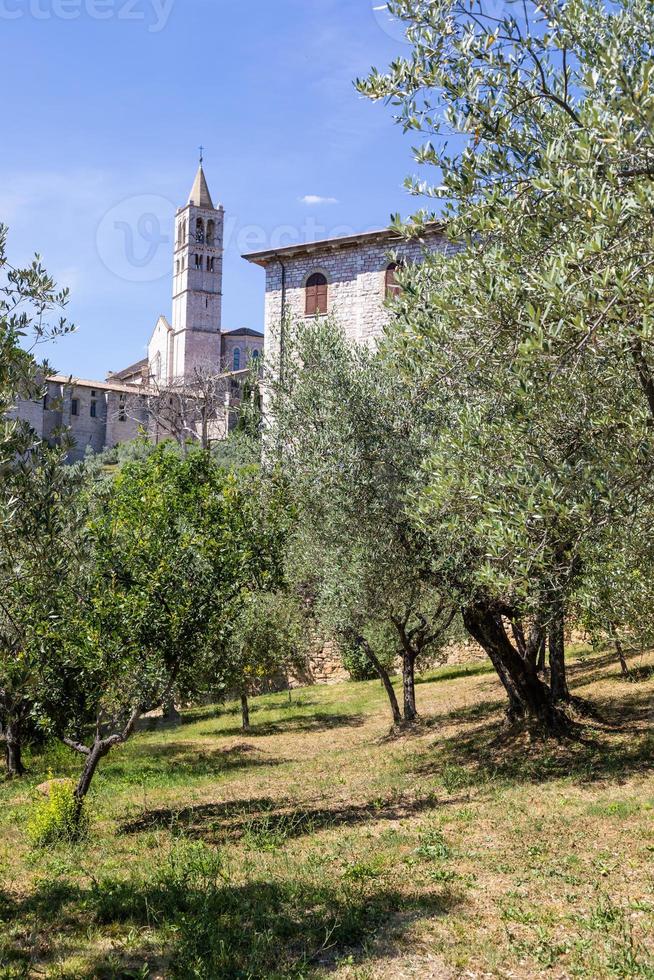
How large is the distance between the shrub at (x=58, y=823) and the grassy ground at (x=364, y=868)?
0.31 m

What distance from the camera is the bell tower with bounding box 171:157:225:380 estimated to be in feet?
356

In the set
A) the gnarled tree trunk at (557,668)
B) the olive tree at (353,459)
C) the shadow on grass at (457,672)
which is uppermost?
the olive tree at (353,459)

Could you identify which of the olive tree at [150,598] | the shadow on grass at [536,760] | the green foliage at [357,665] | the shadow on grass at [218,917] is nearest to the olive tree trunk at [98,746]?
the olive tree at [150,598]

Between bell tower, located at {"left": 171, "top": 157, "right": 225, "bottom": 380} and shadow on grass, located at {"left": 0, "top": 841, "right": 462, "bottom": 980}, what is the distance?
3905 inches

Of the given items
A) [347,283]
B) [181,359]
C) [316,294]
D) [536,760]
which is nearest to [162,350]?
[181,359]

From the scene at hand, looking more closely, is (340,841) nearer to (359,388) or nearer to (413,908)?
(413,908)

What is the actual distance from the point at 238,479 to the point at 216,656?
129 inches

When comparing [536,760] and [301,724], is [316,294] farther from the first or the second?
[536,760]

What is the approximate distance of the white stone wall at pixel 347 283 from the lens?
4131 cm

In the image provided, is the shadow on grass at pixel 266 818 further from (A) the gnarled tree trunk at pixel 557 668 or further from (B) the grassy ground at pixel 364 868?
(A) the gnarled tree trunk at pixel 557 668

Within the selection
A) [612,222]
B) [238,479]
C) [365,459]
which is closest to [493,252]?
[612,222]

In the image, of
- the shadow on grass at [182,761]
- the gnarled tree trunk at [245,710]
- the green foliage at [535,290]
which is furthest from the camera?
the gnarled tree trunk at [245,710]

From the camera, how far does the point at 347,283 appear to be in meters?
42.4

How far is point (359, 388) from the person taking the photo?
15.2m
